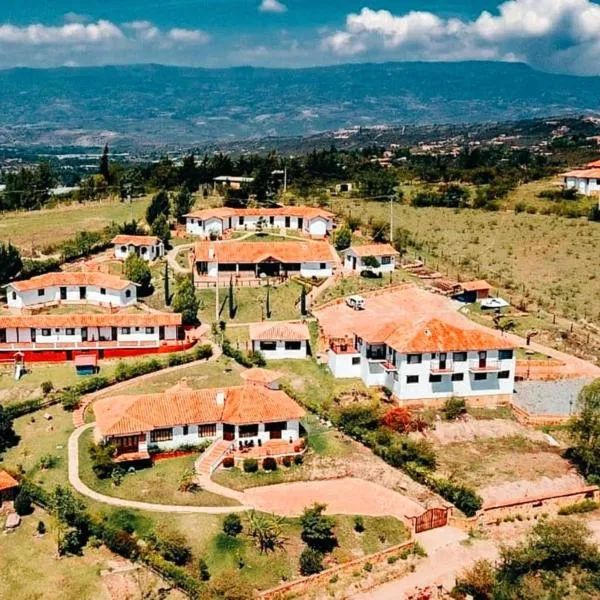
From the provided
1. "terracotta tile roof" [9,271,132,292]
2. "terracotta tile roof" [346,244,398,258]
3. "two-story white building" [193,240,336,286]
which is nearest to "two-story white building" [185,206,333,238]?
"terracotta tile roof" [346,244,398,258]

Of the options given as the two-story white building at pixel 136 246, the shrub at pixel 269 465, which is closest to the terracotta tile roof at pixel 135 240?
the two-story white building at pixel 136 246

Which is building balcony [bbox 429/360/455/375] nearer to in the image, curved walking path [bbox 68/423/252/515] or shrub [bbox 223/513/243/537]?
curved walking path [bbox 68/423/252/515]

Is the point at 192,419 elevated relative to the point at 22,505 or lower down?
elevated

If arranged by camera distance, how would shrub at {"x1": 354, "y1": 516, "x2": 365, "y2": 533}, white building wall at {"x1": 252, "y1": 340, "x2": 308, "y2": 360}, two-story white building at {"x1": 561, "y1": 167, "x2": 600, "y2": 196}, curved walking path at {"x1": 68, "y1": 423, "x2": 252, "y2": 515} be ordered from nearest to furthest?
shrub at {"x1": 354, "y1": 516, "x2": 365, "y2": 533} → curved walking path at {"x1": 68, "y1": 423, "x2": 252, "y2": 515} → white building wall at {"x1": 252, "y1": 340, "x2": 308, "y2": 360} → two-story white building at {"x1": 561, "y1": 167, "x2": 600, "y2": 196}

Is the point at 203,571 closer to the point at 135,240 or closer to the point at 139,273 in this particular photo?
the point at 139,273

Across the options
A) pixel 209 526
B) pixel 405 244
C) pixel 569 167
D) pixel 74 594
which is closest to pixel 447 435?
pixel 209 526

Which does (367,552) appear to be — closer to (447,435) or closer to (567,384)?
(447,435)

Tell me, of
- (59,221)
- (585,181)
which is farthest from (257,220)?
(585,181)
